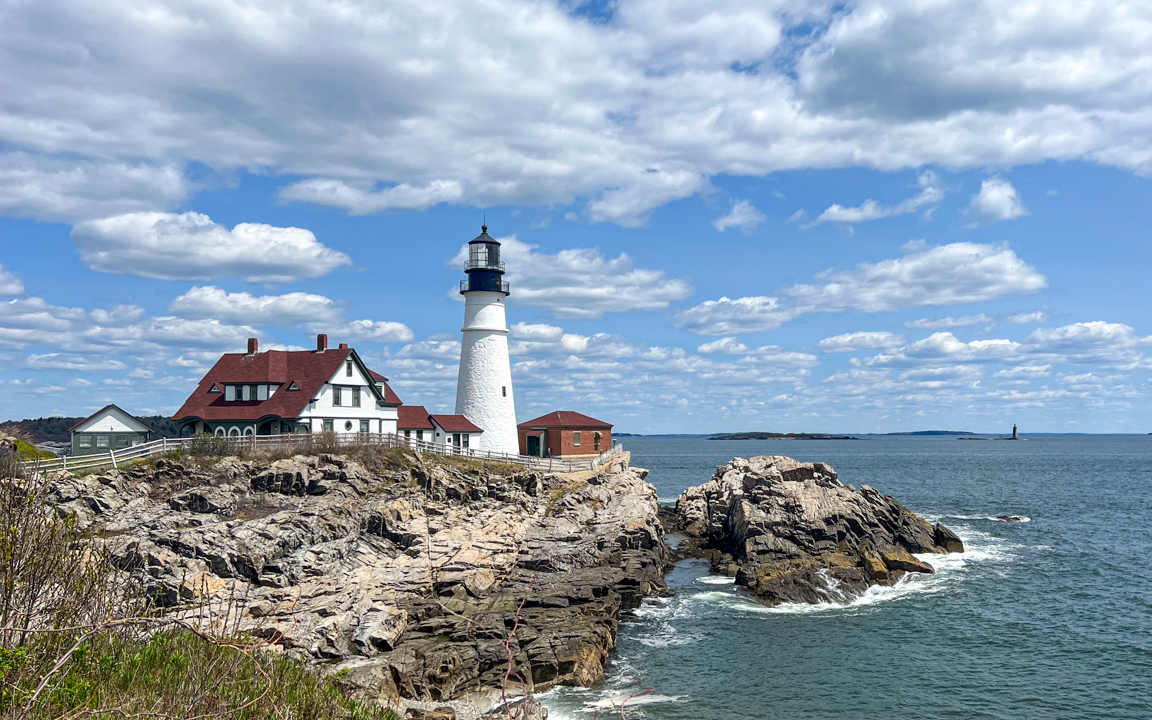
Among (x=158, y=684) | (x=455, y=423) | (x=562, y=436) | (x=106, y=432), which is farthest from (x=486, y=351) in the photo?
(x=158, y=684)

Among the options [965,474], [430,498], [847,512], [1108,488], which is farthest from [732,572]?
[965,474]

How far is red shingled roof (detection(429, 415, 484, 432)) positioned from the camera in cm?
4984

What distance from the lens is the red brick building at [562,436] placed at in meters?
57.1

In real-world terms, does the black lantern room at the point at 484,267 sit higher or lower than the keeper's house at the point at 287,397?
higher

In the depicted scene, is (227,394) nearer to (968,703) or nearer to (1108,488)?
(968,703)

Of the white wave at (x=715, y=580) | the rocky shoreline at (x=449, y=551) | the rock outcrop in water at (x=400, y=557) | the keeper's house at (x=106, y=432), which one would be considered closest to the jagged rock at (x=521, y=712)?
the rocky shoreline at (x=449, y=551)

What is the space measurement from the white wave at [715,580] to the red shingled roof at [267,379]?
23151 millimetres

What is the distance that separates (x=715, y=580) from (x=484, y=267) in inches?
1005

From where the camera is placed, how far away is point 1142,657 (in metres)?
23.3

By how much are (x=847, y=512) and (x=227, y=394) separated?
34056mm

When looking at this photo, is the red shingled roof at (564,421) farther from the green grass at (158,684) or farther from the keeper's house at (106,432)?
the green grass at (158,684)

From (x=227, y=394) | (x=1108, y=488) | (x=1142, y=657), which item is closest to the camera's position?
(x=1142, y=657)

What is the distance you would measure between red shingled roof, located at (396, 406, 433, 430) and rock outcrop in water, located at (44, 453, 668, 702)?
22.5 feet

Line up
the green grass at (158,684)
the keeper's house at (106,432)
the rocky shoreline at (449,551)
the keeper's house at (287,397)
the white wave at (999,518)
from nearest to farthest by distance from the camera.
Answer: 1. the green grass at (158,684)
2. the rocky shoreline at (449,551)
3. the keeper's house at (106,432)
4. the keeper's house at (287,397)
5. the white wave at (999,518)
